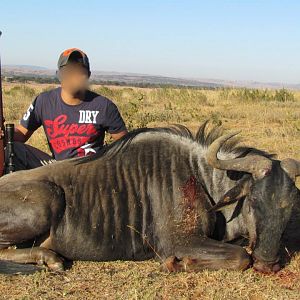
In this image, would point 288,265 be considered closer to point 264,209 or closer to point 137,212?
point 264,209

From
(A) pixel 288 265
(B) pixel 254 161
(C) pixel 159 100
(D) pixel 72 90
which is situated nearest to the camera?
(B) pixel 254 161

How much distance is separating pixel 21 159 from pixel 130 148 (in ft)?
5.92

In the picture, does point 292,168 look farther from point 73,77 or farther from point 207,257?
point 73,77

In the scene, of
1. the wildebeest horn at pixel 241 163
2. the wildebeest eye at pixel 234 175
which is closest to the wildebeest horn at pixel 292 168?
the wildebeest horn at pixel 241 163

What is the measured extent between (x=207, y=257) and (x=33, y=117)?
9.65 ft

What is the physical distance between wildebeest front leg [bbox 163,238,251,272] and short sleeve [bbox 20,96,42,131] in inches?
103

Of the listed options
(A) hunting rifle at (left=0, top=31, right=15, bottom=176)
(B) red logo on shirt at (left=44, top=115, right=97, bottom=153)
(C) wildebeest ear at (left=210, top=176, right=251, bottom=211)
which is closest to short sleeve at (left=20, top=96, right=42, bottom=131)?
(B) red logo on shirt at (left=44, top=115, right=97, bottom=153)

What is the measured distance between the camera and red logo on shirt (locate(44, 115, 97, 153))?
6004mm

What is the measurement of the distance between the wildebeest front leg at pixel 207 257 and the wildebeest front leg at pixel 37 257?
1.05 m

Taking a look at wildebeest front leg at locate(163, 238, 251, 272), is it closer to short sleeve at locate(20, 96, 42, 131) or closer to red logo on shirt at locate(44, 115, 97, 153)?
red logo on shirt at locate(44, 115, 97, 153)

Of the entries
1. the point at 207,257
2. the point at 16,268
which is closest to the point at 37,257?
the point at 16,268

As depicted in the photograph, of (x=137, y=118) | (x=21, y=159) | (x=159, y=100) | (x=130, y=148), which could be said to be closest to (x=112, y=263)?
(x=130, y=148)

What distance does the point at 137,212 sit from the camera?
5.06 metres

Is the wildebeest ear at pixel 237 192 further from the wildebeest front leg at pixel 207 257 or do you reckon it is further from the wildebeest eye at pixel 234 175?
the wildebeest front leg at pixel 207 257
